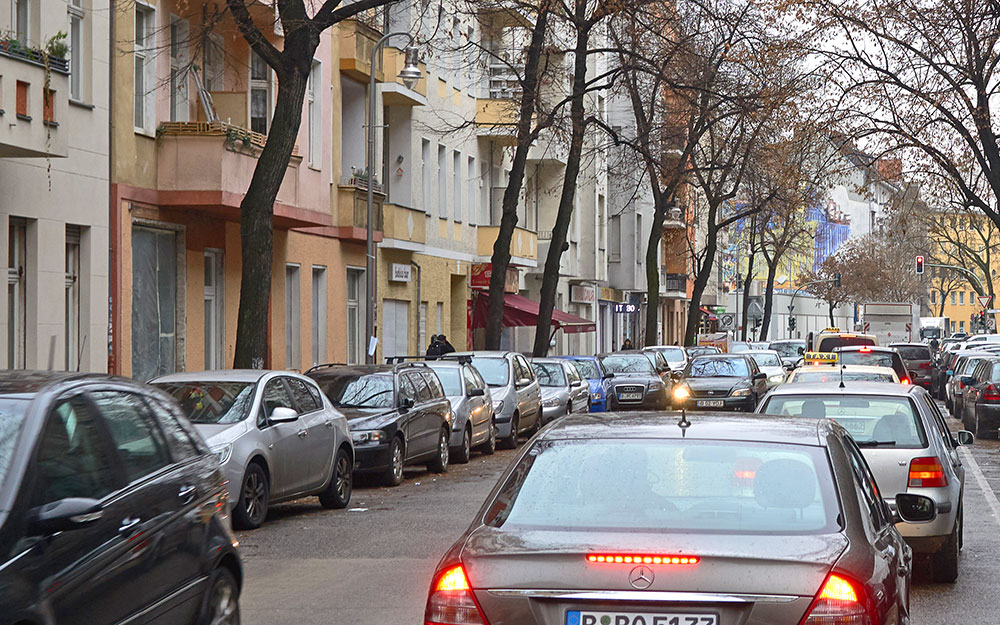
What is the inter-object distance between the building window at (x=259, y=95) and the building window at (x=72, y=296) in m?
6.99

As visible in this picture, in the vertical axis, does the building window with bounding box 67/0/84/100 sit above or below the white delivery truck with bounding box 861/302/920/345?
above

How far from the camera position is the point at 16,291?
2022 centimetres

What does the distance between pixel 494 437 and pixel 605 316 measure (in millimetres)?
43943

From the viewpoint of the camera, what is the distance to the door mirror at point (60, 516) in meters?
5.25

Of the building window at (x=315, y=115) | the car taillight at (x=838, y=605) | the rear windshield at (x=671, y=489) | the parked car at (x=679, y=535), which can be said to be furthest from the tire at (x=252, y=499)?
the building window at (x=315, y=115)

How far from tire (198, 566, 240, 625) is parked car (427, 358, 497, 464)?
1433 centimetres

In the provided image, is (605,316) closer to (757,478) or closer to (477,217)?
(477,217)

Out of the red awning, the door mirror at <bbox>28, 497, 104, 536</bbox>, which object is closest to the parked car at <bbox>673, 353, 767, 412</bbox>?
the red awning

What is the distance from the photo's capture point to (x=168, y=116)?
2466cm

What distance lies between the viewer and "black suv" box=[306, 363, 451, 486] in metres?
18.2

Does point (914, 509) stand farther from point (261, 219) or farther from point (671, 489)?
point (261, 219)

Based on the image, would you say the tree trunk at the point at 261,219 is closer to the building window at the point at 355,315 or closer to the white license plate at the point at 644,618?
the white license plate at the point at 644,618

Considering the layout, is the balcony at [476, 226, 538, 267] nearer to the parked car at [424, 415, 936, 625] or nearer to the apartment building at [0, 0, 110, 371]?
the apartment building at [0, 0, 110, 371]

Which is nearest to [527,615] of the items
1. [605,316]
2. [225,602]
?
[225,602]
